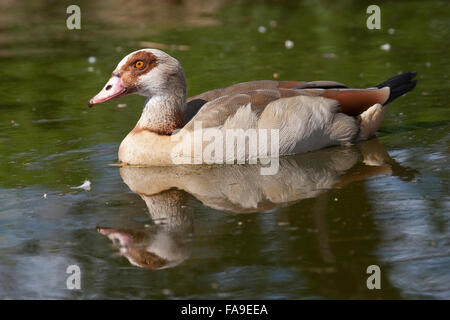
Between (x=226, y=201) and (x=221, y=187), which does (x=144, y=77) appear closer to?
(x=221, y=187)

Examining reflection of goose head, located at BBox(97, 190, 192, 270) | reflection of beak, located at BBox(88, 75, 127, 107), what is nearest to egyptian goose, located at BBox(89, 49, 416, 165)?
reflection of beak, located at BBox(88, 75, 127, 107)

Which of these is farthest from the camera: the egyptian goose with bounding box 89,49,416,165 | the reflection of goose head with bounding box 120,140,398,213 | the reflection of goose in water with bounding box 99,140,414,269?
the egyptian goose with bounding box 89,49,416,165

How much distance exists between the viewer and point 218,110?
891 cm

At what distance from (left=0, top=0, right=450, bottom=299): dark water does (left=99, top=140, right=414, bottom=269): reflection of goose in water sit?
21mm

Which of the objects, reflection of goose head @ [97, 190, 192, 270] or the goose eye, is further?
the goose eye

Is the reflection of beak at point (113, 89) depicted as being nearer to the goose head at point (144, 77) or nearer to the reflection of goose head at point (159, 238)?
the goose head at point (144, 77)

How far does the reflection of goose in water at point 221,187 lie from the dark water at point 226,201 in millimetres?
21

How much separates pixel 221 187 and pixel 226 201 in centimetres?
47

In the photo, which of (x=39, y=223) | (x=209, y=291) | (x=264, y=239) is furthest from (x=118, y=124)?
(x=209, y=291)

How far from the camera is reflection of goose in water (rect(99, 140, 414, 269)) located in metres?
6.60

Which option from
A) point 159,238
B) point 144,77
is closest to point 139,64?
point 144,77

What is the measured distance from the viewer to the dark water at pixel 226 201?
5.88 metres

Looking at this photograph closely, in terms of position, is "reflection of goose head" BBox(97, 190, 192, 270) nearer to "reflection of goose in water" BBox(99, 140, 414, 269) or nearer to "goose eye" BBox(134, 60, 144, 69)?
"reflection of goose in water" BBox(99, 140, 414, 269)
